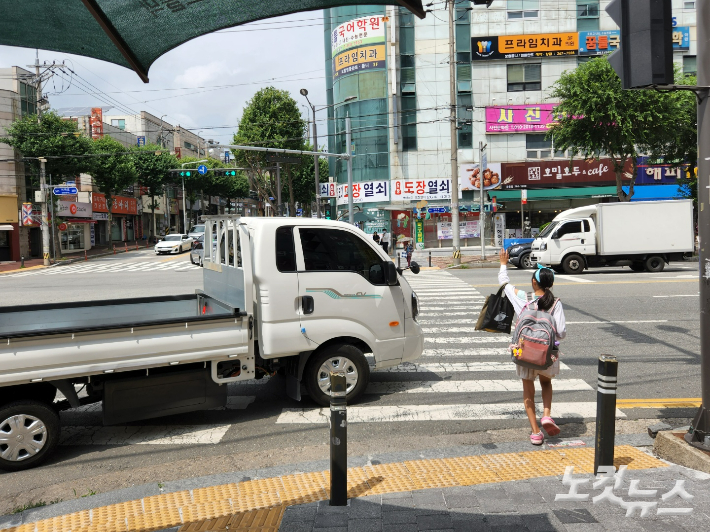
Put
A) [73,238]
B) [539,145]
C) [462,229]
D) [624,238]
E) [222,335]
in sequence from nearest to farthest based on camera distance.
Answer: [222,335]
[624,238]
[539,145]
[462,229]
[73,238]

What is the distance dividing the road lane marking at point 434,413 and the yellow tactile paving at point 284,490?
1297 millimetres

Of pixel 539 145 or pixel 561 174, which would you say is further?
pixel 539 145

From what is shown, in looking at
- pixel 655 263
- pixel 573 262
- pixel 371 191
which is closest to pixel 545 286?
pixel 573 262

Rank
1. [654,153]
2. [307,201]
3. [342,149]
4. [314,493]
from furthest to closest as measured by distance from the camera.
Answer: [307,201] < [342,149] < [654,153] < [314,493]

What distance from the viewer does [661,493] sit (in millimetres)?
4262

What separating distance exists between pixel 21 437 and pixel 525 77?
39.9 m

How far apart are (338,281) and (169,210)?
2981 inches

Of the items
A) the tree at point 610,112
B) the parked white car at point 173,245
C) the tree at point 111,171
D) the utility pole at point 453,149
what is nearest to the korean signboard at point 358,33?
the utility pole at point 453,149

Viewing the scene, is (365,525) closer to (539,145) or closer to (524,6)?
(539,145)

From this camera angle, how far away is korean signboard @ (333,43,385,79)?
131ft

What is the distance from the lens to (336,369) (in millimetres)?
6758

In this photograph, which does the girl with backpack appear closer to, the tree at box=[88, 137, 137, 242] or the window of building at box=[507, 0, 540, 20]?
the window of building at box=[507, 0, 540, 20]

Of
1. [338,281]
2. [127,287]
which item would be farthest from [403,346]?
[127,287]

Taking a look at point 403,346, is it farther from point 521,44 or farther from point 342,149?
point 342,149
